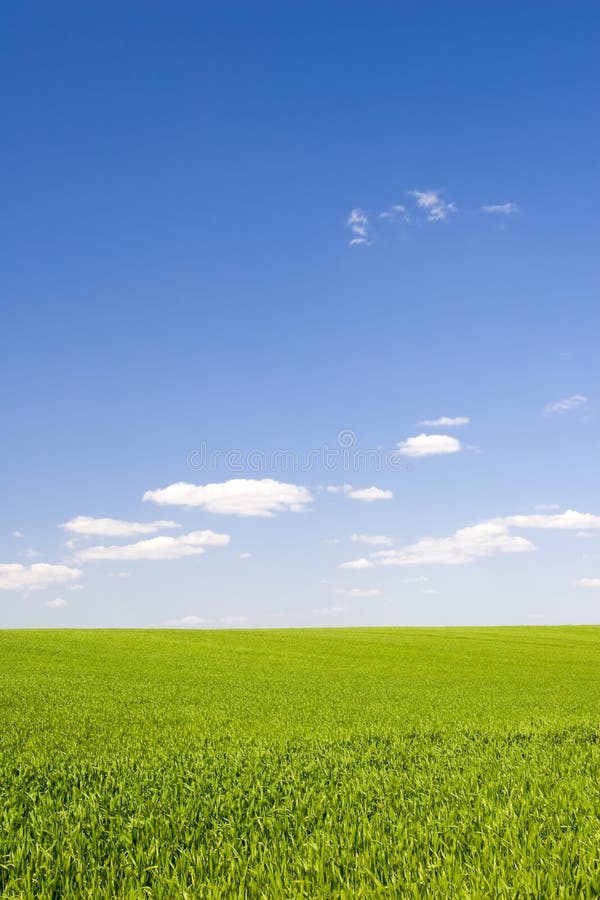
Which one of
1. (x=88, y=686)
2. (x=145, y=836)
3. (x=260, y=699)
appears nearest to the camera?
(x=145, y=836)

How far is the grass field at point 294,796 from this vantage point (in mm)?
5078

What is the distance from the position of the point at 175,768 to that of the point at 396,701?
11585 mm

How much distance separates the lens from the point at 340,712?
15984 millimetres

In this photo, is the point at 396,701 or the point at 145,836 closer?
the point at 145,836

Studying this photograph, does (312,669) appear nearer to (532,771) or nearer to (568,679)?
(568,679)

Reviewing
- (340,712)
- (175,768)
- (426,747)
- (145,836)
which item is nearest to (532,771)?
(426,747)

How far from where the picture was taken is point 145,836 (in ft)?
19.2

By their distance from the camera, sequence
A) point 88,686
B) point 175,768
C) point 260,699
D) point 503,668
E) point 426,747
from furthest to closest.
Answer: point 503,668 → point 88,686 → point 260,699 → point 426,747 → point 175,768

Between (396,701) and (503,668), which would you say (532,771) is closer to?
(396,701)

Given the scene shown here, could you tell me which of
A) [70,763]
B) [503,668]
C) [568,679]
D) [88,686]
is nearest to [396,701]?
[88,686]

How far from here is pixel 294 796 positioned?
283 inches

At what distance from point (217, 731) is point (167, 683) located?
10.8m

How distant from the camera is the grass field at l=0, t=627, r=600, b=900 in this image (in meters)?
5.08

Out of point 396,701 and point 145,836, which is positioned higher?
point 145,836
